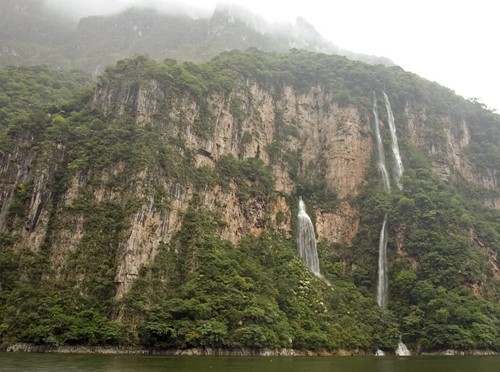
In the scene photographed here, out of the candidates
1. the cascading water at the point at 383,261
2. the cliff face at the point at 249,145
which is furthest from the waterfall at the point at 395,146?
the cliff face at the point at 249,145

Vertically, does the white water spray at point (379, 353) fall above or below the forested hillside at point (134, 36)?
below

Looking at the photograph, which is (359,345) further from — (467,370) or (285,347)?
(467,370)

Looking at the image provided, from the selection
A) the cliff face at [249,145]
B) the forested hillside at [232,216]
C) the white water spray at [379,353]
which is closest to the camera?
the forested hillside at [232,216]

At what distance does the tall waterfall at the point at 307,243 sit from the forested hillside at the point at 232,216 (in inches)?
55.5

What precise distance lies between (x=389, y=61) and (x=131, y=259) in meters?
129

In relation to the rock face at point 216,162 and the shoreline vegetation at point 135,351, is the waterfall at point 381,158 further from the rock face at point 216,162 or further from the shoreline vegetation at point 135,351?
the shoreline vegetation at point 135,351

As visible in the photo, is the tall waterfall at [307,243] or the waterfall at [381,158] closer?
the tall waterfall at [307,243]

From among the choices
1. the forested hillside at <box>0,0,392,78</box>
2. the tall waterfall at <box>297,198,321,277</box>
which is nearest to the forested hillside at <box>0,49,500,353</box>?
the tall waterfall at <box>297,198,321,277</box>

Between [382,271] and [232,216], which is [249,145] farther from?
[382,271]

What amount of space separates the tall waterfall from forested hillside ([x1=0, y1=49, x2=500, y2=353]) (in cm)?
141

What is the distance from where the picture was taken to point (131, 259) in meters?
55.0

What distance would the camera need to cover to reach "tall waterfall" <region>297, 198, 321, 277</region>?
70.8 m

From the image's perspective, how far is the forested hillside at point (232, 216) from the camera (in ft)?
170

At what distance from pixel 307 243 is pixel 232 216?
38.2 ft
